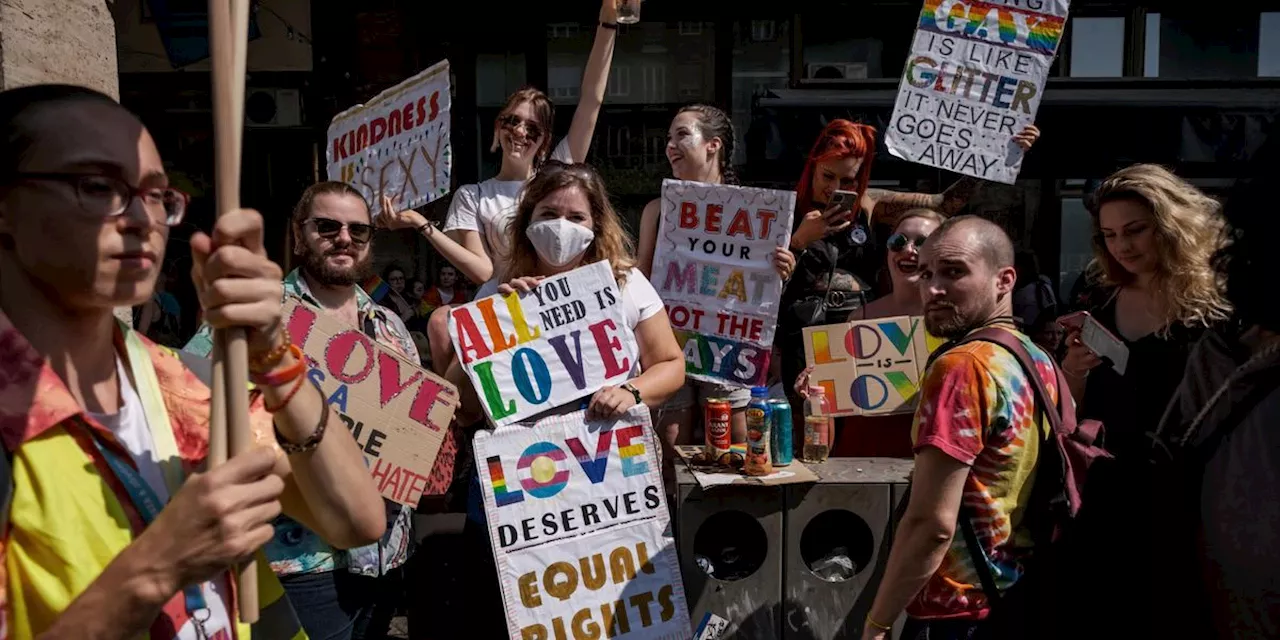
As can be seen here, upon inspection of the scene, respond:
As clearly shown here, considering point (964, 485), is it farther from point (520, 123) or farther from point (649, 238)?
point (520, 123)

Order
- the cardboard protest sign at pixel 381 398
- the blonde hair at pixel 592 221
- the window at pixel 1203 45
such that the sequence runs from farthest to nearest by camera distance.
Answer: the window at pixel 1203 45
the blonde hair at pixel 592 221
the cardboard protest sign at pixel 381 398

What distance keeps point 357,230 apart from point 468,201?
1.29 metres

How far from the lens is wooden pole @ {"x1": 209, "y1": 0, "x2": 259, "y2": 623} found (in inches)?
50.2

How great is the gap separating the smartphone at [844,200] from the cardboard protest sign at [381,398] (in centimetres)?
202

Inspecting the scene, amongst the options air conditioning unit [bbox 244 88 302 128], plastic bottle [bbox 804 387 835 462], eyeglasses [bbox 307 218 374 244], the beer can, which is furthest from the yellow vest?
air conditioning unit [bbox 244 88 302 128]

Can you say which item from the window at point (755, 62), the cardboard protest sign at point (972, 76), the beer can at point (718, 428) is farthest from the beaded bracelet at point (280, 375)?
the window at point (755, 62)

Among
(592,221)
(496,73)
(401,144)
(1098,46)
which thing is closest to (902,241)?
(592,221)

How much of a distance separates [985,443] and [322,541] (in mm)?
1930

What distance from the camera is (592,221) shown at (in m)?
3.58

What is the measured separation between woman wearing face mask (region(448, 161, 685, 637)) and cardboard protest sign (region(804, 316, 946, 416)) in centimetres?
74

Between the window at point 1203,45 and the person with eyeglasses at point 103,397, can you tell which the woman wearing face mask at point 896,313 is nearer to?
the person with eyeglasses at point 103,397

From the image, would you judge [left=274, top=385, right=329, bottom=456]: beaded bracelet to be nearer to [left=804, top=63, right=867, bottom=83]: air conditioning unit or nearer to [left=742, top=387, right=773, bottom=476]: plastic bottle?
[left=742, top=387, right=773, bottom=476]: plastic bottle

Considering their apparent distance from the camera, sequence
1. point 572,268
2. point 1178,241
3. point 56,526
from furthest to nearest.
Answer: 1. point 572,268
2. point 1178,241
3. point 56,526

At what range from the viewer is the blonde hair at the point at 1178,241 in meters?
3.33
